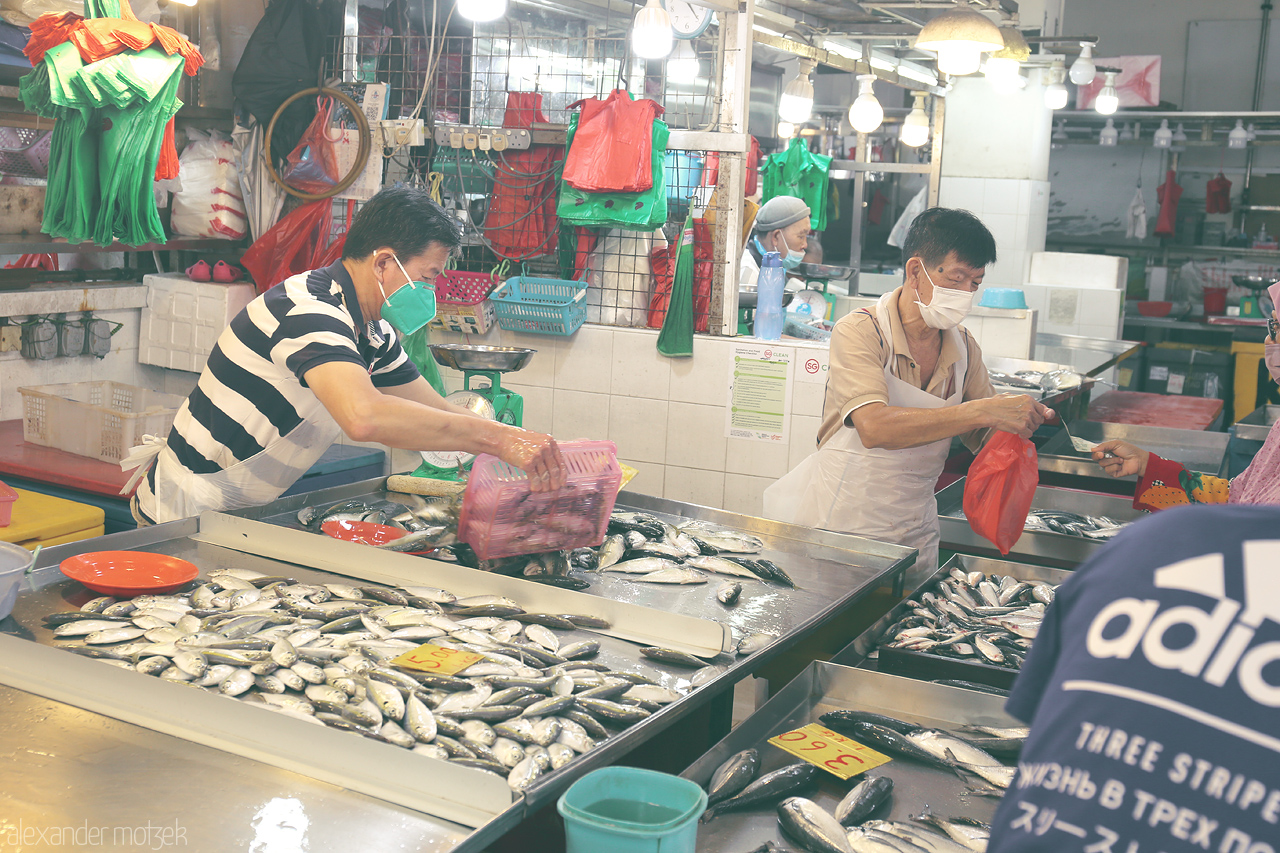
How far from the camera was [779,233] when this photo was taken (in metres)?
6.92

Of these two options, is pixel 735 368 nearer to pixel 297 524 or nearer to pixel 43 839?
pixel 297 524

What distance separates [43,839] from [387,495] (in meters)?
2.16

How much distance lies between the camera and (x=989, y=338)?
7734mm

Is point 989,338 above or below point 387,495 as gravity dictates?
above

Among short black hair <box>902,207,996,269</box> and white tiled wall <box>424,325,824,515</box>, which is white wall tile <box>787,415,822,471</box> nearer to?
white tiled wall <box>424,325,824,515</box>

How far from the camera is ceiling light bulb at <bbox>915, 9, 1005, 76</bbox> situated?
202 inches

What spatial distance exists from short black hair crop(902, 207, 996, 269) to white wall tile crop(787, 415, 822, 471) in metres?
1.99

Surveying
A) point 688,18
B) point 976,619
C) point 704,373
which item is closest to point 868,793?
point 976,619

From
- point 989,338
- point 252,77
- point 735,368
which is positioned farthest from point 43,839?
point 989,338

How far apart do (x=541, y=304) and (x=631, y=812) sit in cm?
409

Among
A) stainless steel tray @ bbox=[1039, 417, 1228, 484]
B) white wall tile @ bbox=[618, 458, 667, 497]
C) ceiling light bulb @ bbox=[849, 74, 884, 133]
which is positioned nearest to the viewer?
stainless steel tray @ bbox=[1039, 417, 1228, 484]

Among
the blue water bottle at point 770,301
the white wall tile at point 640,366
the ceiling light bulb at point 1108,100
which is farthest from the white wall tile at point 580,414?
the ceiling light bulb at point 1108,100

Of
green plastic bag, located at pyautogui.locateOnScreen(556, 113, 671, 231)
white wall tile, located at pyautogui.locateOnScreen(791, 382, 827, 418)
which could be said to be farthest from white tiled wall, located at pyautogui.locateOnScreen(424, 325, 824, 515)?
green plastic bag, located at pyautogui.locateOnScreen(556, 113, 671, 231)

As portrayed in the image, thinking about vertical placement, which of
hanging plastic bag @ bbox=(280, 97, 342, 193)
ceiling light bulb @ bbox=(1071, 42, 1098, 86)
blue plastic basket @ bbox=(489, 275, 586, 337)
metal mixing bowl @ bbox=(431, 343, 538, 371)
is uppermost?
ceiling light bulb @ bbox=(1071, 42, 1098, 86)
